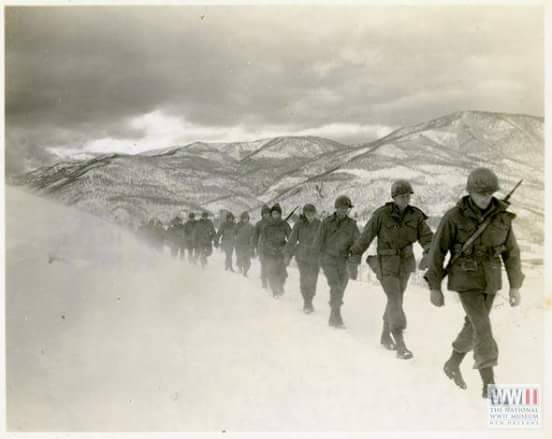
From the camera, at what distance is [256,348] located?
7.47m

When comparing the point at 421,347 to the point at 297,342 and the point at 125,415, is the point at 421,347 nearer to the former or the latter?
the point at 297,342

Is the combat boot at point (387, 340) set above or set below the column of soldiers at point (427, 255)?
below

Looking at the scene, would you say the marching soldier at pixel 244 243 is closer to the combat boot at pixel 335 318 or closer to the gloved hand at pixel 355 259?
the combat boot at pixel 335 318

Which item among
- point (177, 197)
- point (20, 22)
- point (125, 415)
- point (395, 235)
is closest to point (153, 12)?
point (20, 22)

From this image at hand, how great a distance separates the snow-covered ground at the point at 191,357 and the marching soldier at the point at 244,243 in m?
4.52

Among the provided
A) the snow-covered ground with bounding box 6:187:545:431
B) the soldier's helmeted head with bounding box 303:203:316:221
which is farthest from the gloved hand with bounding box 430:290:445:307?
the soldier's helmeted head with bounding box 303:203:316:221

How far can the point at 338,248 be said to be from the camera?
884 cm

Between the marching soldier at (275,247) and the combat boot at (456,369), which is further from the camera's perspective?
the marching soldier at (275,247)

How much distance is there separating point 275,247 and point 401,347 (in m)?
4.49

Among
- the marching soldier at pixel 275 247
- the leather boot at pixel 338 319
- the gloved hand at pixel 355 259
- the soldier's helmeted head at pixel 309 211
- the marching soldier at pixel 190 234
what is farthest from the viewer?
the marching soldier at pixel 190 234

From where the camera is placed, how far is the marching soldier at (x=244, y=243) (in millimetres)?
12891

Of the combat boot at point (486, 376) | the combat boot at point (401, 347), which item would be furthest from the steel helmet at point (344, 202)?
the combat boot at point (486, 376)

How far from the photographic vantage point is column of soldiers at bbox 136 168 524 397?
20.1 ft

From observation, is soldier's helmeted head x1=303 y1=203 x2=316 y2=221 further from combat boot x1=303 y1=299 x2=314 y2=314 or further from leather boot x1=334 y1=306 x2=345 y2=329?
leather boot x1=334 y1=306 x2=345 y2=329
